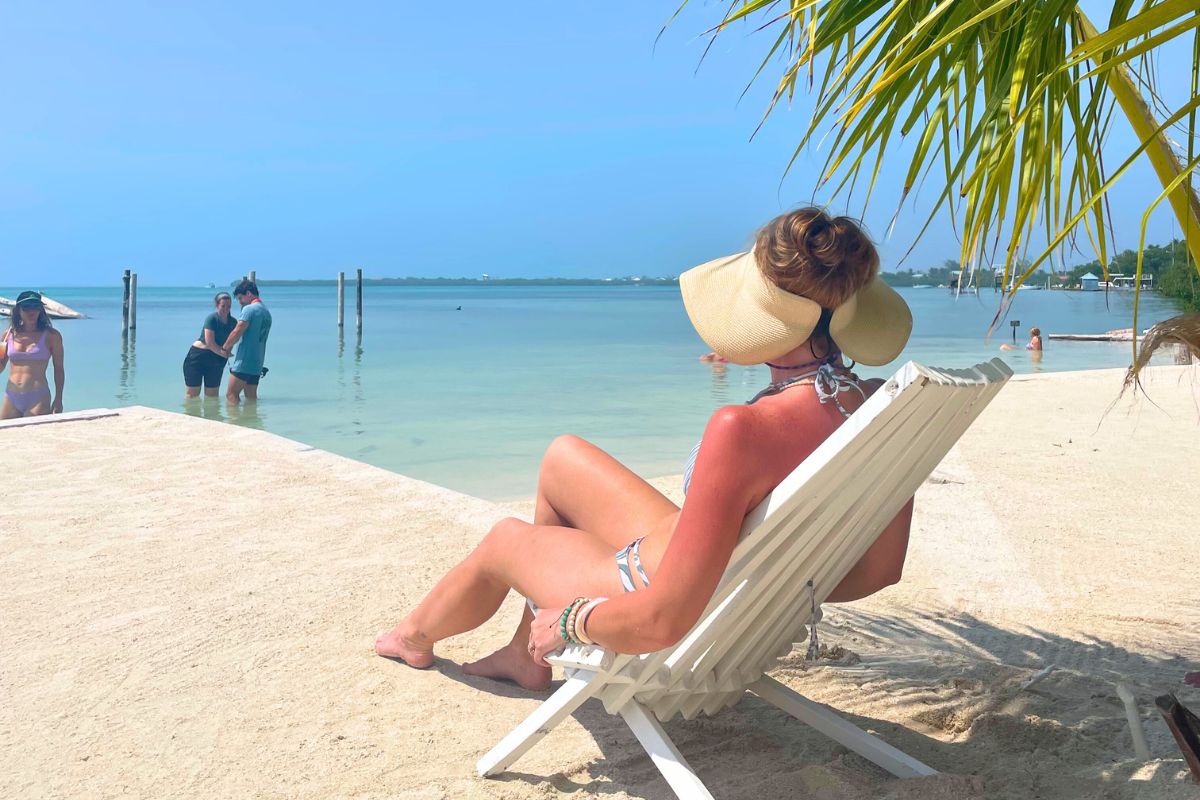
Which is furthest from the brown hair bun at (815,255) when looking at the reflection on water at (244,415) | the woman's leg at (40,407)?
the reflection on water at (244,415)

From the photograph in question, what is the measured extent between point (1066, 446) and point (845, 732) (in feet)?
16.3

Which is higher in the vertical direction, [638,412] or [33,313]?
[33,313]

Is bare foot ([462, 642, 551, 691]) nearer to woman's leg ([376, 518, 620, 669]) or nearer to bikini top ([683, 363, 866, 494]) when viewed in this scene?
woman's leg ([376, 518, 620, 669])

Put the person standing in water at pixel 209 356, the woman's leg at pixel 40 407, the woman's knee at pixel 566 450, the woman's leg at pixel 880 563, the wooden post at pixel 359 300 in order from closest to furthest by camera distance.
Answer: the woman's leg at pixel 880 563 → the woman's knee at pixel 566 450 → the woman's leg at pixel 40 407 → the person standing in water at pixel 209 356 → the wooden post at pixel 359 300

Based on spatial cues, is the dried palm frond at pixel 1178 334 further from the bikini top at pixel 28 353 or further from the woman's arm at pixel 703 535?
the bikini top at pixel 28 353

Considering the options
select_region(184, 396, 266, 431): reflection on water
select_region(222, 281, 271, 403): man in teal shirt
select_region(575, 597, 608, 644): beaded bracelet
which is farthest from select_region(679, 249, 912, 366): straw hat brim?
select_region(184, 396, 266, 431): reflection on water

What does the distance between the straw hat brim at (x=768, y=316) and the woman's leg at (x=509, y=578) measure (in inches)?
19.9

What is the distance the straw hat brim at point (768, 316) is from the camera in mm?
1806

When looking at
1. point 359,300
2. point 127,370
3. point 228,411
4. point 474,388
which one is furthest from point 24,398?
point 359,300

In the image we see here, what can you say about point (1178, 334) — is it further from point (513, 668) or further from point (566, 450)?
point (513, 668)

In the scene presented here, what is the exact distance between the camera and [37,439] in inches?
237

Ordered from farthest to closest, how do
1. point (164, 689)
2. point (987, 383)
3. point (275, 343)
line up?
point (275, 343) < point (164, 689) < point (987, 383)

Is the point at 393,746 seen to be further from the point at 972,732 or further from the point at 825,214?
the point at 825,214

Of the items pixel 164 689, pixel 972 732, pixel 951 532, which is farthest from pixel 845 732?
pixel 951 532
